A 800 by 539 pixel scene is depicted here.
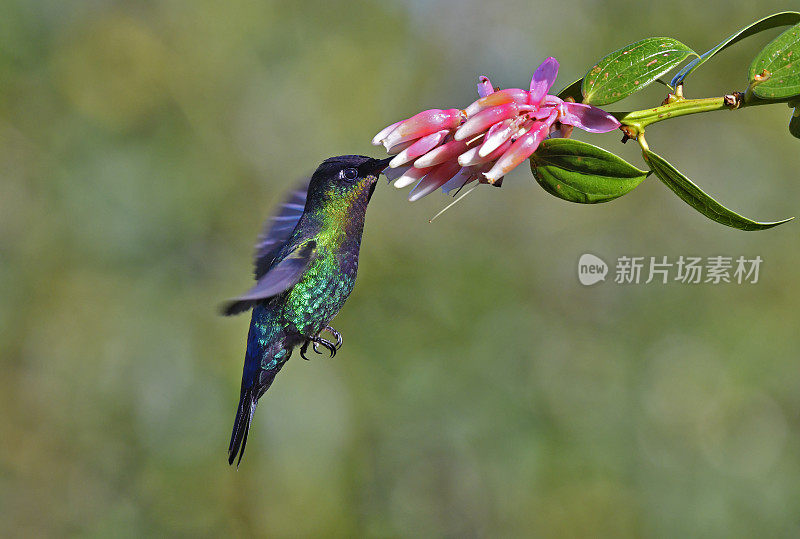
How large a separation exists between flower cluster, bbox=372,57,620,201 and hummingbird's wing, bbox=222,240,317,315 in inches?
5.9

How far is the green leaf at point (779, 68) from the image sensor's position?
0.61 meters

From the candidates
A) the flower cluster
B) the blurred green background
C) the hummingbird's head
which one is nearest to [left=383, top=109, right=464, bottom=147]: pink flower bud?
the flower cluster

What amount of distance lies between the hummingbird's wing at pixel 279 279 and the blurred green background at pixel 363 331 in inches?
63.1

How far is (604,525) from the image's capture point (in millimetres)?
2617

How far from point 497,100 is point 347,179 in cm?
22

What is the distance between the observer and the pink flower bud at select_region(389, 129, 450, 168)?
2.14ft

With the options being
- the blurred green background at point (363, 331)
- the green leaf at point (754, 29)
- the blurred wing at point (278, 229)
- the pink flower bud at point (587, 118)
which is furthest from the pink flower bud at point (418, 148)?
the blurred green background at point (363, 331)

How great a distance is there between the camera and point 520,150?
625 millimetres

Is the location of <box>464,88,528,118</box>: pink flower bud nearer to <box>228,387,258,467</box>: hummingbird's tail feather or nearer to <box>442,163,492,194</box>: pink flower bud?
<box>442,163,492,194</box>: pink flower bud

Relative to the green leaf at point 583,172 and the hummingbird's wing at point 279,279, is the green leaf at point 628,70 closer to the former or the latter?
the green leaf at point 583,172

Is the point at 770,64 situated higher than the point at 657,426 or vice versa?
the point at 770,64

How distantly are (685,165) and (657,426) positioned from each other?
975 mm

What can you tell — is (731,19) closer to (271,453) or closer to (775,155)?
(775,155)

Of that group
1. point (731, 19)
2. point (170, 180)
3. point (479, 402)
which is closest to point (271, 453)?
point (479, 402)
